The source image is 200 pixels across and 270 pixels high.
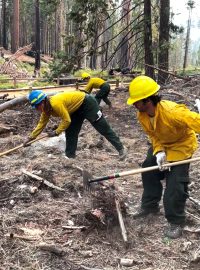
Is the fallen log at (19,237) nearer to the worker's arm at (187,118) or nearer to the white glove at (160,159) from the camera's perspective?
the white glove at (160,159)

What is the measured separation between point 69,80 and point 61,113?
17497 millimetres

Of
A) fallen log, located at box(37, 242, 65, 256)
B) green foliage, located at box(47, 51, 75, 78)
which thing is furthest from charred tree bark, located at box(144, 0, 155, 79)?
fallen log, located at box(37, 242, 65, 256)

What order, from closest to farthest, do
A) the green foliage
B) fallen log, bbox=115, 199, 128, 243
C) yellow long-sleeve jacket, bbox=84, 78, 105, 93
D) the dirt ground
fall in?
the dirt ground < fallen log, bbox=115, 199, 128, 243 < yellow long-sleeve jacket, bbox=84, 78, 105, 93 < the green foliage

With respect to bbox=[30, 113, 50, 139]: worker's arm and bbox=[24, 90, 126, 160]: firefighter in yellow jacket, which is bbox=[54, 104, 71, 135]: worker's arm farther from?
bbox=[30, 113, 50, 139]: worker's arm

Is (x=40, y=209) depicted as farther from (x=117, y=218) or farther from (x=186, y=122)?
(x=186, y=122)

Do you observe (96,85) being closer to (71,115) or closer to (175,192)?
(71,115)

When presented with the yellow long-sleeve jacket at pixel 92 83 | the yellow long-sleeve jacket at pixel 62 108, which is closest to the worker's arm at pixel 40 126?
the yellow long-sleeve jacket at pixel 62 108

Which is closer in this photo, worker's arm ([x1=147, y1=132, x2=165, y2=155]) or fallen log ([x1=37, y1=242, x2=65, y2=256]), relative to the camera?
fallen log ([x1=37, y1=242, x2=65, y2=256])

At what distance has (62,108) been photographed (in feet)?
24.0

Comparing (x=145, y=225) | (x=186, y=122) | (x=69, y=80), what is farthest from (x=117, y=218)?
(x=69, y=80)

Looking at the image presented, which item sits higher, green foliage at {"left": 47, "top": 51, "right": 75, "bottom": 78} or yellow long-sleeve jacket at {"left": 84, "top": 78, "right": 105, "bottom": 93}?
green foliage at {"left": 47, "top": 51, "right": 75, "bottom": 78}

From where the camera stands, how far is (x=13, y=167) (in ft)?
23.7

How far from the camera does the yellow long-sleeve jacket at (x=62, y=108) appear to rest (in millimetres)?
7320

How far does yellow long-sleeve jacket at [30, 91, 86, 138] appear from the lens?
7.32 meters
